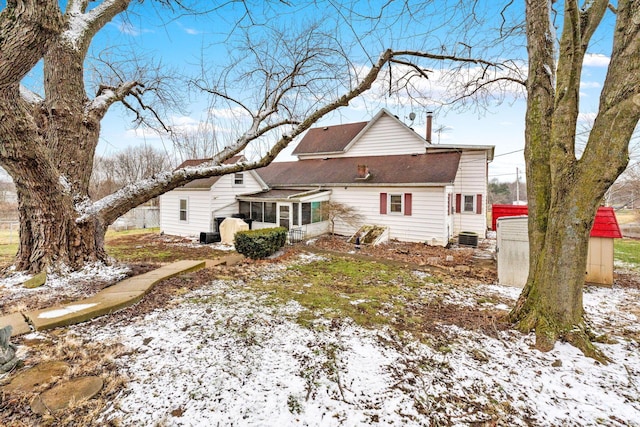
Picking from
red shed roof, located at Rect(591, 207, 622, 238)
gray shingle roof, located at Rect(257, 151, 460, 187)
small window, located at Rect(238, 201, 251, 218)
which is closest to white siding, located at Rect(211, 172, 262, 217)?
small window, located at Rect(238, 201, 251, 218)

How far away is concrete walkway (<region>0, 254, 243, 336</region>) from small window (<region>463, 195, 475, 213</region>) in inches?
549

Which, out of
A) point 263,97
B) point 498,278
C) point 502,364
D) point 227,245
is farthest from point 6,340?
point 227,245

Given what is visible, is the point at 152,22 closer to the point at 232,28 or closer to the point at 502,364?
the point at 232,28

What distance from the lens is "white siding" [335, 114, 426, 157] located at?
50.6 feet

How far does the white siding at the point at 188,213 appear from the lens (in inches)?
564

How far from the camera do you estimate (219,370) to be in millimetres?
3117

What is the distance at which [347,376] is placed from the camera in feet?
10.2

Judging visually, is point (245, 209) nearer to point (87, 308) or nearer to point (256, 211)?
point (256, 211)

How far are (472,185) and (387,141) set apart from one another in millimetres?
4929

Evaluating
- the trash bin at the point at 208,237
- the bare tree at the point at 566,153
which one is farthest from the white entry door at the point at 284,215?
the bare tree at the point at 566,153

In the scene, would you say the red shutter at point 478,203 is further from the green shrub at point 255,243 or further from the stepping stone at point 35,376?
the stepping stone at point 35,376

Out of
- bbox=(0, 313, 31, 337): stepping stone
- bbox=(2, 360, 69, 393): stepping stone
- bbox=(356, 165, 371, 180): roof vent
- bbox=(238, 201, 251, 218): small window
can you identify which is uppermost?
bbox=(356, 165, 371, 180): roof vent

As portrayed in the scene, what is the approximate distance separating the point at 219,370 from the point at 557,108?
5.31m

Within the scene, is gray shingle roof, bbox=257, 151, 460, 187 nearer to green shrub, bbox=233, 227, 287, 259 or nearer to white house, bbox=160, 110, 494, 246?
white house, bbox=160, 110, 494, 246
